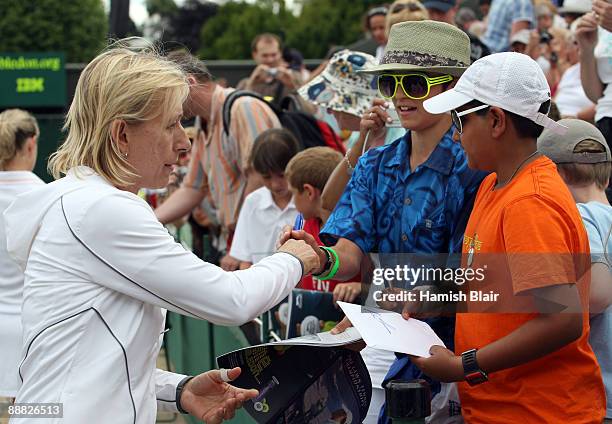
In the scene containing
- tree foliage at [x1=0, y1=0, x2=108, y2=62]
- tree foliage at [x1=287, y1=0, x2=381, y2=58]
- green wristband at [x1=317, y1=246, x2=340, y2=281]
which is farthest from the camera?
tree foliage at [x1=287, y1=0, x2=381, y2=58]

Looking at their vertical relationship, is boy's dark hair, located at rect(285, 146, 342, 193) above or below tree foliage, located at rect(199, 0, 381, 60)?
above

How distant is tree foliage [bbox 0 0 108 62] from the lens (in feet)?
93.3

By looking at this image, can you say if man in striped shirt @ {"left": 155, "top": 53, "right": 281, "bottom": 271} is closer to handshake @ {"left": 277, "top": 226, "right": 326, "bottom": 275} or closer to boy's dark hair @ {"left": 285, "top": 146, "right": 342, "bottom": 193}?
boy's dark hair @ {"left": 285, "top": 146, "right": 342, "bottom": 193}

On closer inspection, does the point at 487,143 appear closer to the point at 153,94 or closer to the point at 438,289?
the point at 438,289

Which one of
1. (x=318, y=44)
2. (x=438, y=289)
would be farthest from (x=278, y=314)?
(x=318, y=44)

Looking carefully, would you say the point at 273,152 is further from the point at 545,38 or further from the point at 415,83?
the point at 545,38

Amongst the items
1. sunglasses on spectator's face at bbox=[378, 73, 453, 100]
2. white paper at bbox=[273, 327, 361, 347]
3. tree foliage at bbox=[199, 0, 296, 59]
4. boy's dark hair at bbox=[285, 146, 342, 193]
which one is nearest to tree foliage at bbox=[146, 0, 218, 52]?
tree foliage at bbox=[199, 0, 296, 59]

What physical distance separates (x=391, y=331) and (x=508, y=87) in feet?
2.58

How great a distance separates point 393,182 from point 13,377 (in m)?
2.92

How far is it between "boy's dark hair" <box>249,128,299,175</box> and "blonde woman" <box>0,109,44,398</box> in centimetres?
127

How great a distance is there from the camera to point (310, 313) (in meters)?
4.44

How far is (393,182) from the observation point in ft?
11.9

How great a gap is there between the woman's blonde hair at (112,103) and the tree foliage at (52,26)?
82.0 ft

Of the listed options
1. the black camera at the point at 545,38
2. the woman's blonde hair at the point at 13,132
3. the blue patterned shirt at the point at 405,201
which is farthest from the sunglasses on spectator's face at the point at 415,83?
the black camera at the point at 545,38
